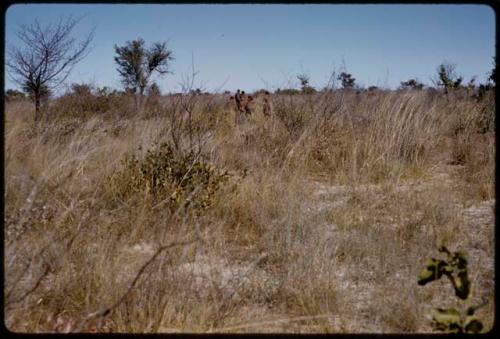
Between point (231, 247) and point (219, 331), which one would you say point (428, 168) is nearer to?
point (231, 247)

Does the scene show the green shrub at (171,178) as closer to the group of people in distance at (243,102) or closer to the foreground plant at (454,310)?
the foreground plant at (454,310)

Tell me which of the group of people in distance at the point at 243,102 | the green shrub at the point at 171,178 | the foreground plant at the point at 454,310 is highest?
the group of people in distance at the point at 243,102

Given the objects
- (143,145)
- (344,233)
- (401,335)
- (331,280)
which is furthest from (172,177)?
(401,335)

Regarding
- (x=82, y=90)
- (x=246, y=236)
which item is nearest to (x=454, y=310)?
(x=246, y=236)

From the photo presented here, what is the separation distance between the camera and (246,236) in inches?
109

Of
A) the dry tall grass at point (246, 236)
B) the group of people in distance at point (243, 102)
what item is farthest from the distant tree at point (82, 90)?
the dry tall grass at point (246, 236)

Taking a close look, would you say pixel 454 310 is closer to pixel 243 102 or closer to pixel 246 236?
pixel 246 236

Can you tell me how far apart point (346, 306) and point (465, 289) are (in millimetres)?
611

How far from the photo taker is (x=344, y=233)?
2740 millimetres

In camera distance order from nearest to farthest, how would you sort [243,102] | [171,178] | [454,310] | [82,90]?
[454,310]
[171,178]
[243,102]
[82,90]

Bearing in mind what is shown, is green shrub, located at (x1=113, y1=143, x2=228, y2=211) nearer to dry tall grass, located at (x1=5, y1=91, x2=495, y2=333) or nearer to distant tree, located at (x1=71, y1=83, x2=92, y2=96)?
dry tall grass, located at (x1=5, y1=91, x2=495, y2=333)

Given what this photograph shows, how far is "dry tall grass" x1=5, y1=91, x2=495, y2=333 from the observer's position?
1.87 m

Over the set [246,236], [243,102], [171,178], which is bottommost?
[246,236]

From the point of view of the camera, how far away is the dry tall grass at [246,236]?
1.87m
